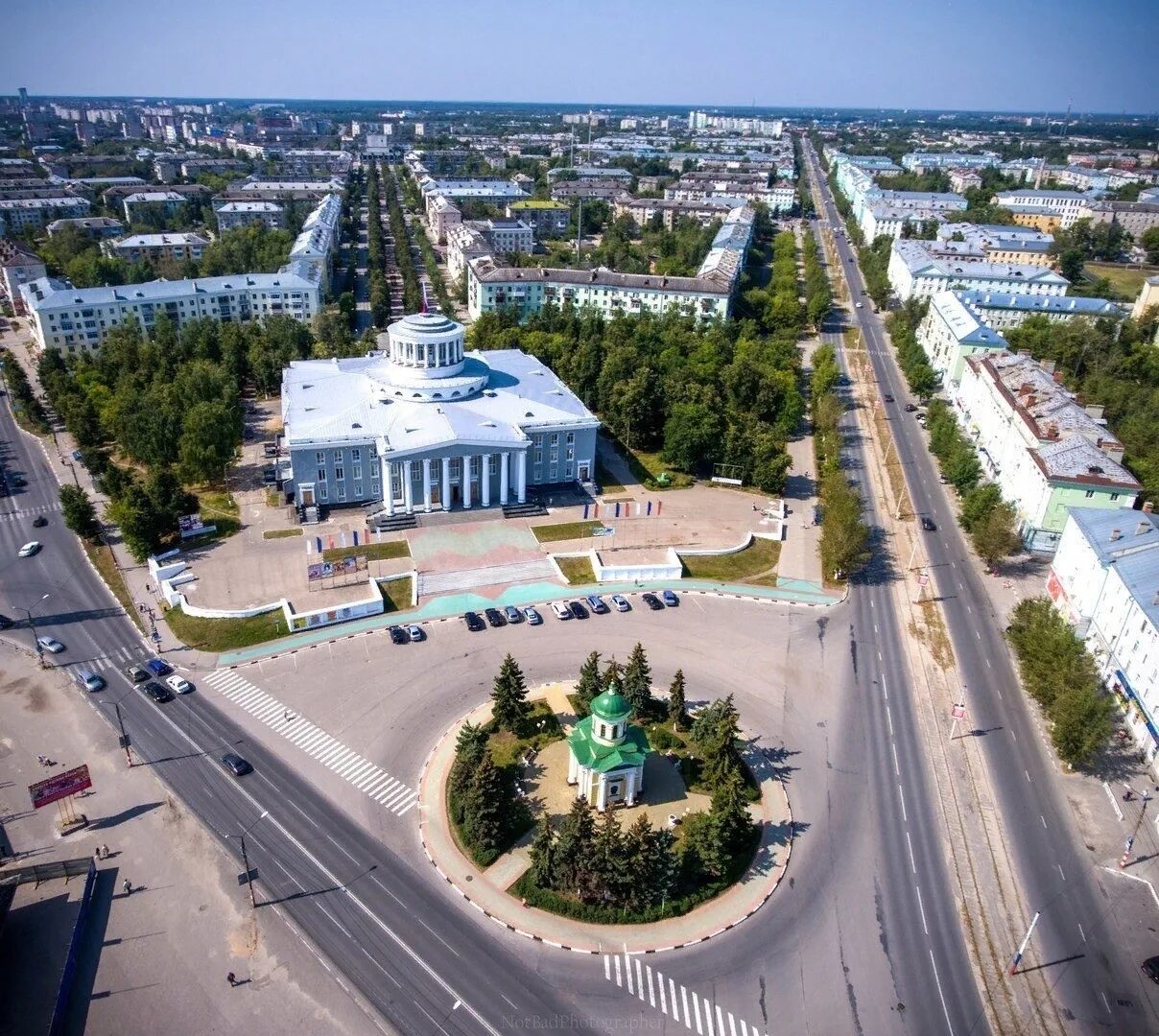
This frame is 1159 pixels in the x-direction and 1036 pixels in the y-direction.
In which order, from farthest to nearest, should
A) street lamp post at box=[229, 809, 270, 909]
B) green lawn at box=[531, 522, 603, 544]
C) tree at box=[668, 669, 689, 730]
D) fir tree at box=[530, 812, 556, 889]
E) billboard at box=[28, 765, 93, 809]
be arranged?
1. green lawn at box=[531, 522, 603, 544]
2. tree at box=[668, 669, 689, 730]
3. billboard at box=[28, 765, 93, 809]
4. fir tree at box=[530, 812, 556, 889]
5. street lamp post at box=[229, 809, 270, 909]

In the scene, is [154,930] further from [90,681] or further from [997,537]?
[997,537]

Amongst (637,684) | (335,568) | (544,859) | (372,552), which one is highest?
(637,684)

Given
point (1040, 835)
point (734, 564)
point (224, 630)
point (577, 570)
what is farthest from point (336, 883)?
point (734, 564)

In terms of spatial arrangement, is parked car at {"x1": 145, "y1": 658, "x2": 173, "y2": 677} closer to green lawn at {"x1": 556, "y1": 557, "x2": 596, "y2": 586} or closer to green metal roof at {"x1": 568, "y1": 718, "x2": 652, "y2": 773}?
green metal roof at {"x1": 568, "y1": 718, "x2": 652, "y2": 773}

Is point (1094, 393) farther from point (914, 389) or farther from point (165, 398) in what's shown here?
point (165, 398)

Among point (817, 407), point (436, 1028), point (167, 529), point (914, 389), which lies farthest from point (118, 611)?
point (914, 389)

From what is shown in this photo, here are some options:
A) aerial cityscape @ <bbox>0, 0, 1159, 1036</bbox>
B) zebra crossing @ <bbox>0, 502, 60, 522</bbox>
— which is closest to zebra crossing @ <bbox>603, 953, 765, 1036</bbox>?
aerial cityscape @ <bbox>0, 0, 1159, 1036</bbox>
